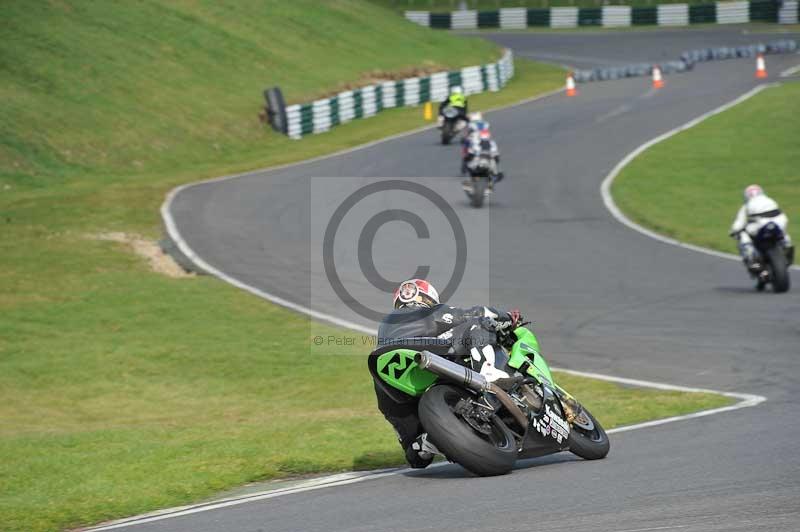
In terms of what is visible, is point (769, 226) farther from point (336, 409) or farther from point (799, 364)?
point (336, 409)

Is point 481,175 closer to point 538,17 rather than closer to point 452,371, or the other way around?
point 452,371

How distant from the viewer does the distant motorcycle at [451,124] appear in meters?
33.6

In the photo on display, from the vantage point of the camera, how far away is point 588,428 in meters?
8.68

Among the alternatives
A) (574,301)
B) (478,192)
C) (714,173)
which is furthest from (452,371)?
(714,173)

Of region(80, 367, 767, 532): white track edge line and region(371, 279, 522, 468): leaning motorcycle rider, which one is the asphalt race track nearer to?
region(80, 367, 767, 532): white track edge line

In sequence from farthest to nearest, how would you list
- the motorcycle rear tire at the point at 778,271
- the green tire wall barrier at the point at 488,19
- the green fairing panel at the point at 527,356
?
the green tire wall barrier at the point at 488,19 → the motorcycle rear tire at the point at 778,271 → the green fairing panel at the point at 527,356

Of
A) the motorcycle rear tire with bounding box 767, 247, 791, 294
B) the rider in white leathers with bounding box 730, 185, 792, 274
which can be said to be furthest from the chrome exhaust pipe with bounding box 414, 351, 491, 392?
the rider in white leathers with bounding box 730, 185, 792, 274

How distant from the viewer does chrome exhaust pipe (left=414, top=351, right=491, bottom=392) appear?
301 inches

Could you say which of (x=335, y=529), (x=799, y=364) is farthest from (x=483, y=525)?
(x=799, y=364)

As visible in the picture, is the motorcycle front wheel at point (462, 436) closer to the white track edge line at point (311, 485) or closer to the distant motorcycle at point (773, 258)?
the white track edge line at point (311, 485)

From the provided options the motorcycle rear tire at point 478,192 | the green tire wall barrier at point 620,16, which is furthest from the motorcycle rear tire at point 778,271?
the green tire wall barrier at point 620,16

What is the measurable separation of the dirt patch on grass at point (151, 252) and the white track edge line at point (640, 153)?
887cm

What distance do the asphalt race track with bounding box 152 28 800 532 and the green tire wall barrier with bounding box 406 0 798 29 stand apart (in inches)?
866

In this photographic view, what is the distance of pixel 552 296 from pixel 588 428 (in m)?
9.46
